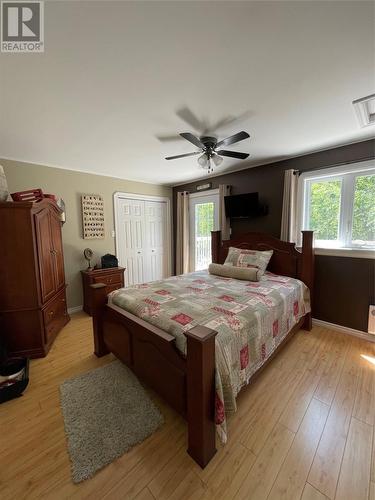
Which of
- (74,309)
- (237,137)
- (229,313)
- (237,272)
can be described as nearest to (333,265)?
(237,272)

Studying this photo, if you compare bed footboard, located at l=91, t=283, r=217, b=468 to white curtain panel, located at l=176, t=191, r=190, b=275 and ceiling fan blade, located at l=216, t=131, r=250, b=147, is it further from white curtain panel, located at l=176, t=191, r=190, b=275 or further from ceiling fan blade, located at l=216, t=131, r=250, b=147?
white curtain panel, located at l=176, t=191, r=190, b=275

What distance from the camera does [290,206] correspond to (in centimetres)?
300

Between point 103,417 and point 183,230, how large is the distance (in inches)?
136

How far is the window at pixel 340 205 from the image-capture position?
2543 millimetres

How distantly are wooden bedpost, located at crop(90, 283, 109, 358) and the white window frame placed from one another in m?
2.82

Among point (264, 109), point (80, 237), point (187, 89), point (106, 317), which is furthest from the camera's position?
point (80, 237)

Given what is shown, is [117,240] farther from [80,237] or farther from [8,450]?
[8,450]

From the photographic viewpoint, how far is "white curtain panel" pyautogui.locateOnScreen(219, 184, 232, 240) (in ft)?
12.3

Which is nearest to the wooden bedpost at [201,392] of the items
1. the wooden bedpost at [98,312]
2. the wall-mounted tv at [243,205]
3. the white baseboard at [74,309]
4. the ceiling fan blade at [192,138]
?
the wooden bedpost at [98,312]

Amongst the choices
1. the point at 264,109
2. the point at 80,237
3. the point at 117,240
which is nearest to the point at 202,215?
the point at 117,240

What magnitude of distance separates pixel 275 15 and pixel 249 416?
247cm

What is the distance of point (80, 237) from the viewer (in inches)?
139

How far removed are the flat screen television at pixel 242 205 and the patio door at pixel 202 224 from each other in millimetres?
499

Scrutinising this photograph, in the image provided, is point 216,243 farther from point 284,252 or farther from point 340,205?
point 340,205
